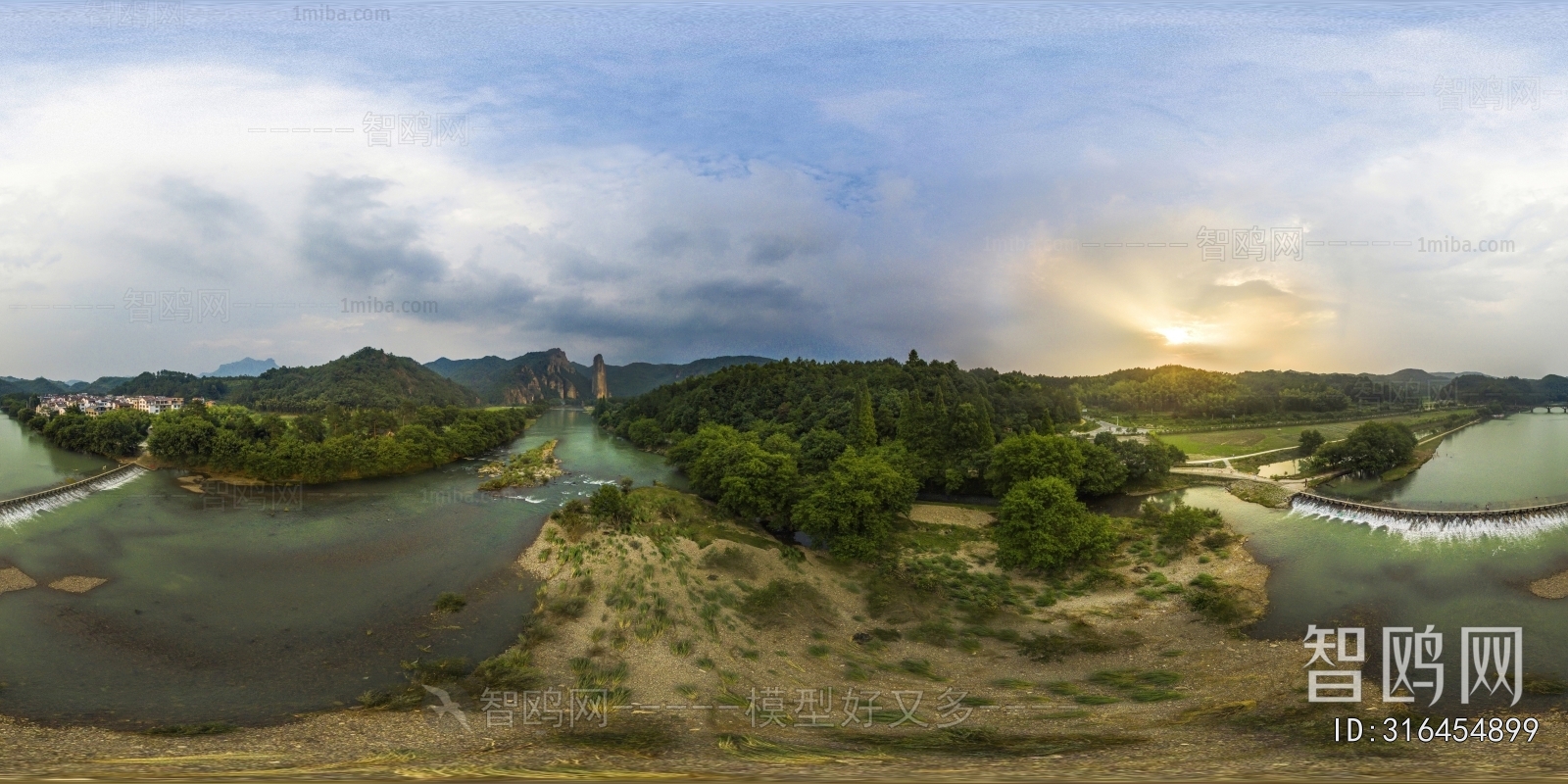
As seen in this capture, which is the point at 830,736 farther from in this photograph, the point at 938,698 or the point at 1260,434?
the point at 1260,434

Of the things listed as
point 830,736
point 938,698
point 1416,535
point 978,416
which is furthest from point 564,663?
point 1416,535

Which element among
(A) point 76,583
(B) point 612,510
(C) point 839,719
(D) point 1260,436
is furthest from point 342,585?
(D) point 1260,436

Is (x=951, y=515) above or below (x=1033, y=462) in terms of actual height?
below

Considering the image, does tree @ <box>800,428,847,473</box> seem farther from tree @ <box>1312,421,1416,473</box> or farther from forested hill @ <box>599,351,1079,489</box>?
tree @ <box>1312,421,1416,473</box>

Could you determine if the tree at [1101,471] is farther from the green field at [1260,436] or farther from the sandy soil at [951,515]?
the green field at [1260,436]

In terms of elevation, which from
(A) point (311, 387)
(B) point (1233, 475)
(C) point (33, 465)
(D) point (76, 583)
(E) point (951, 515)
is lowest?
(D) point (76, 583)

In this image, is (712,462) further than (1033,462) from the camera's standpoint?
Yes

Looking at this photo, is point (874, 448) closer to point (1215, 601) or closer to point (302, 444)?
point (1215, 601)
